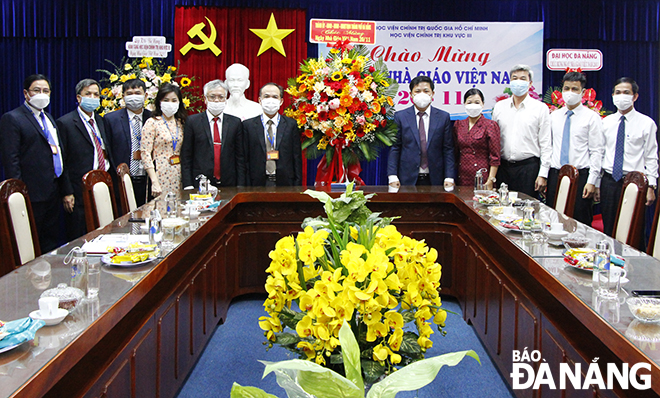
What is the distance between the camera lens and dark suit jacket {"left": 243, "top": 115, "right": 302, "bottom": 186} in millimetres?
4359

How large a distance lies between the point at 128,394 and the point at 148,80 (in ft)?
15.9

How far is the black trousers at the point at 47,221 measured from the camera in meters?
4.20

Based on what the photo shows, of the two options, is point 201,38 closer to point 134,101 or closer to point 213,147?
point 134,101

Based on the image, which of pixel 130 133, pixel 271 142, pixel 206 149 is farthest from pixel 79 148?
pixel 271 142

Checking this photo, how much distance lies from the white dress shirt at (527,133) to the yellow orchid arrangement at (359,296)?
12.3ft

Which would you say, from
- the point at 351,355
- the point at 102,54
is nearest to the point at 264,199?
the point at 351,355

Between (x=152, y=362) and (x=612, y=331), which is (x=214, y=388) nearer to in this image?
(x=152, y=362)

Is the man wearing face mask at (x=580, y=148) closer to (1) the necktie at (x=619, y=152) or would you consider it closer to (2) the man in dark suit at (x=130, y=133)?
(1) the necktie at (x=619, y=152)

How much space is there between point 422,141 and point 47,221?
115 inches

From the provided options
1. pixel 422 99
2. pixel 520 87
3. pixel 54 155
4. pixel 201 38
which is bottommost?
pixel 54 155

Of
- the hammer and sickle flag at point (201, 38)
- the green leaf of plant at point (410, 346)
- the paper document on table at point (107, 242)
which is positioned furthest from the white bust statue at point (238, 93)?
the green leaf of plant at point (410, 346)

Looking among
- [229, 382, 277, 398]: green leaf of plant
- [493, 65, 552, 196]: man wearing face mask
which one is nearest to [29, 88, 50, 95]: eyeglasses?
[493, 65, 552, 196]: man wearing face mask

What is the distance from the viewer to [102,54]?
275 inches

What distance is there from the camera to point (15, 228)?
8.18 feet
